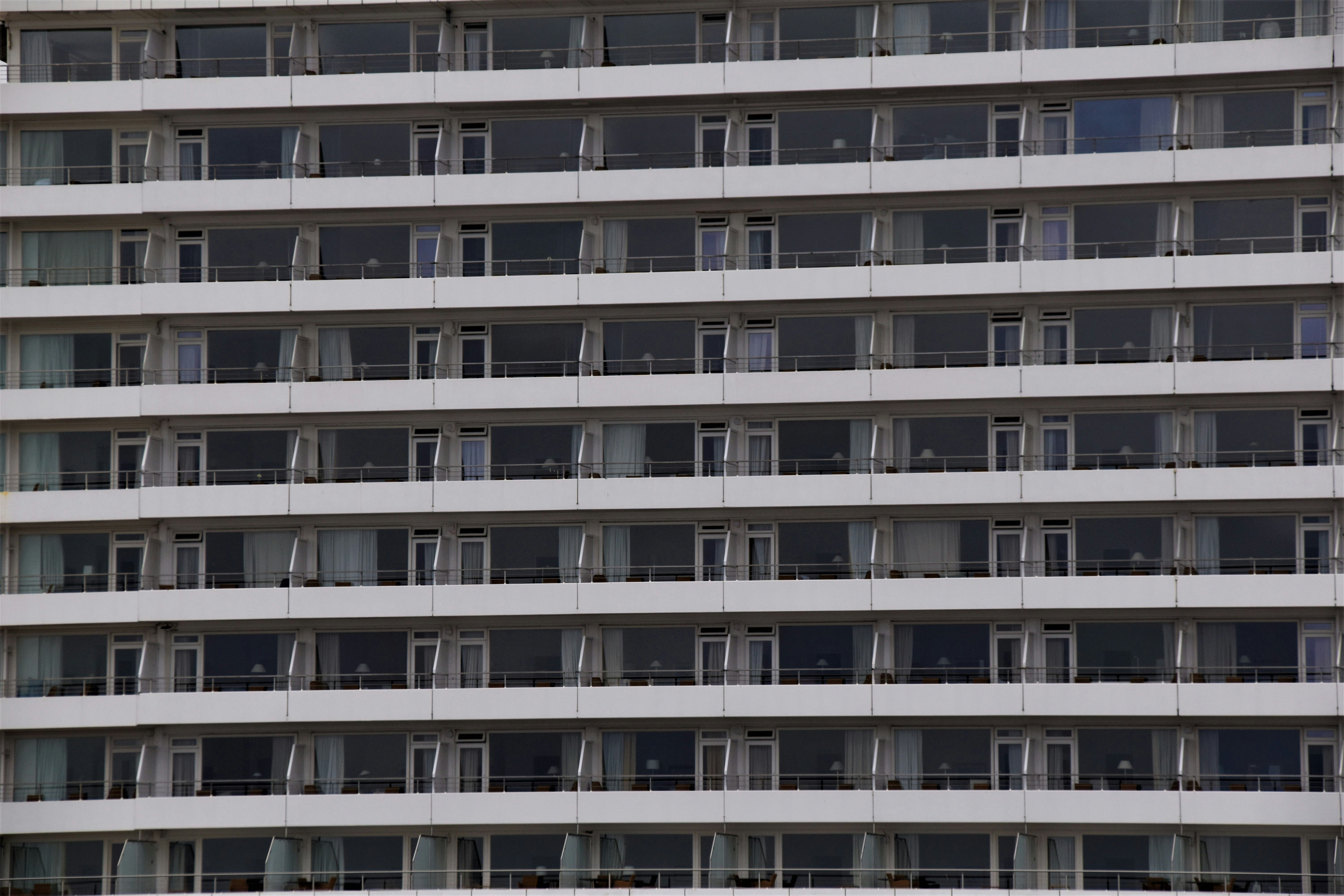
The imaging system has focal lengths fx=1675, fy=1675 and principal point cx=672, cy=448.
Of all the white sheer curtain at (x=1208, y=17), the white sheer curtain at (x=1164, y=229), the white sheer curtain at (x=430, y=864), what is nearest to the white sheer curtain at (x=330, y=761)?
the white sheer curtain at (x=430, y=864)

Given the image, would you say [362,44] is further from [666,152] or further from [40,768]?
[40,768]

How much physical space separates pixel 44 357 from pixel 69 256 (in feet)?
9.50

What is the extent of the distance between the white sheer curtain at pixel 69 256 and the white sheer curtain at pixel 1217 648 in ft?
102

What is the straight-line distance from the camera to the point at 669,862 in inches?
1727

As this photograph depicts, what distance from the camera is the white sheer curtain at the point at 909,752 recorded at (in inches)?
1719

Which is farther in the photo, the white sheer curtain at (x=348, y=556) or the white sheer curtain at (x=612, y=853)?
the white sheer curtain at (x=348, y=556)

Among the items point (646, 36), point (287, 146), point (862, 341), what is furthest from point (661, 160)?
point (287, 146)

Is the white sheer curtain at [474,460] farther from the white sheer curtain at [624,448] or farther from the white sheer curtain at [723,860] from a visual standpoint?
the white sheer curtain at [723,860]

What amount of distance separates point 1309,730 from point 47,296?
1390 inches

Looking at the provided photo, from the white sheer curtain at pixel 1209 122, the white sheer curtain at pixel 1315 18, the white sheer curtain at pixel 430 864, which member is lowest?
the white sheer curtain at pixel 430 864

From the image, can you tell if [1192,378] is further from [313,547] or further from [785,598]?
[313,547]

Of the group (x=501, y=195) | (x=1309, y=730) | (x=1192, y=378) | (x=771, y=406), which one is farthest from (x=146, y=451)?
(x=1309, y=730)

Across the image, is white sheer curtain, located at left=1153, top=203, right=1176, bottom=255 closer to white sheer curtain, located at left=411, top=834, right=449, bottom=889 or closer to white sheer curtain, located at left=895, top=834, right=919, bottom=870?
white sheer curtain, located at left=895, top=834, right=919, bottom=870

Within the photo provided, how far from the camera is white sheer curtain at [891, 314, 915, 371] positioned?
148 ft
